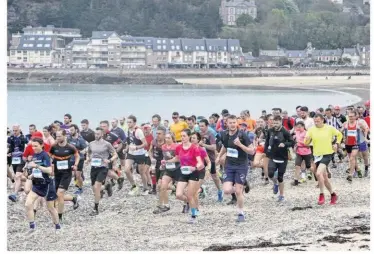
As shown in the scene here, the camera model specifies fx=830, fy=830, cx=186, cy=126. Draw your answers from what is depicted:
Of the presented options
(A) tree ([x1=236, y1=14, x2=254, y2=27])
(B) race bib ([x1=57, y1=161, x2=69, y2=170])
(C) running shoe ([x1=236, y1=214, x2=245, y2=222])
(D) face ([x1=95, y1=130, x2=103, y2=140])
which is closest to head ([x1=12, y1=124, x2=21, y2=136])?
(D) face ([x1=95, y1=130, x2=103, y2=140])

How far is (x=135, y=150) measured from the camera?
43.1 feet

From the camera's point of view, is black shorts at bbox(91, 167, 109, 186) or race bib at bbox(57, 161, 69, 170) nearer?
race bib at bbox(57, 161, 69, 170)

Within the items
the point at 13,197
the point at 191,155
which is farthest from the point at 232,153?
the point at 13,197

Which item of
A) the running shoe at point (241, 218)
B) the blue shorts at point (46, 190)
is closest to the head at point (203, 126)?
the running shoe at point (241, 218)

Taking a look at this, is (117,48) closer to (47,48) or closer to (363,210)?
(47,48)

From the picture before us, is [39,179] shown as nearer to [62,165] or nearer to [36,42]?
[62,165]

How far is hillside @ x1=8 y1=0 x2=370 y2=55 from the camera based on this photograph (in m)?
140

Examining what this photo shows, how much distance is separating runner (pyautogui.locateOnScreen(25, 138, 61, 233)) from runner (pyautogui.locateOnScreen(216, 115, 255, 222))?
2.26m

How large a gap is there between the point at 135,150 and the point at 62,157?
2326 mm

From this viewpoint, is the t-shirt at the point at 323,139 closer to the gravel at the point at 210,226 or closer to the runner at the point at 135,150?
the gravel at the point at 210,226

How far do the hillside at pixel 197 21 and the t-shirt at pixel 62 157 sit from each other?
12717 cm

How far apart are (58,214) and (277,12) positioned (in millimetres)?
137678

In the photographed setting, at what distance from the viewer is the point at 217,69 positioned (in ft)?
391

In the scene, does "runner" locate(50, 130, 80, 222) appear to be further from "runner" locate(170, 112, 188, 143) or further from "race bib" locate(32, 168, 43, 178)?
"runner" locate(170, 112, 188, 143)
